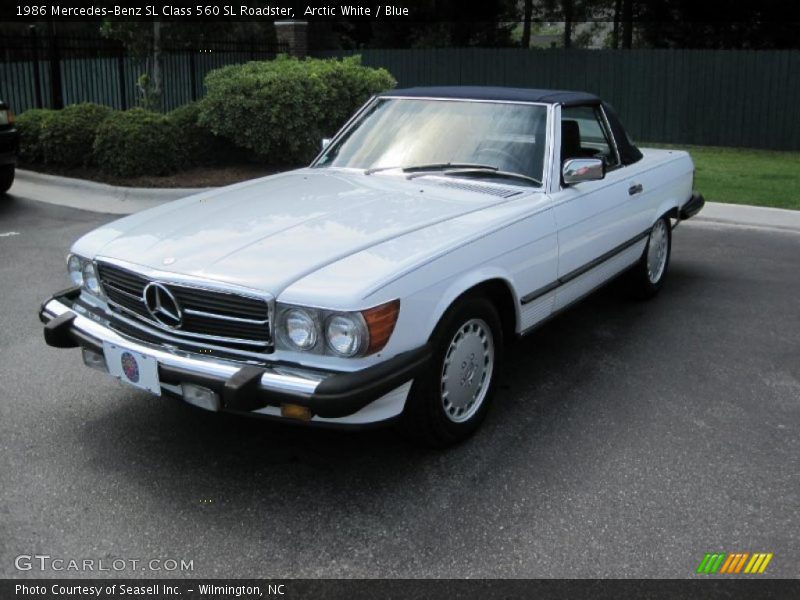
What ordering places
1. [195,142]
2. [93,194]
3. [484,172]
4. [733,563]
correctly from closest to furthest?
1. [733,563]
2. [484,172]
3. [93,194]
4. [195,142]

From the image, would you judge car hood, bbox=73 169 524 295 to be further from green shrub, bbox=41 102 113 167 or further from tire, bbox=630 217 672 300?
green shrub, bbox=41 102 113 167

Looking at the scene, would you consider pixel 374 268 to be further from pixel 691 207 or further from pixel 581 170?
pixel 691 207

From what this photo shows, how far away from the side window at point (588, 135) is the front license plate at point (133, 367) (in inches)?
114

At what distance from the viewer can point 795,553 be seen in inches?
128

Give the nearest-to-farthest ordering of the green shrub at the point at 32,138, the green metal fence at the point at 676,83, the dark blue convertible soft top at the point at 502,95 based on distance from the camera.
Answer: the dark blue convertible soft top at the point at 502,95, the green shrub at the point at 32,138, the green metal fence at the point at 676,83

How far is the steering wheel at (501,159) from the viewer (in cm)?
491

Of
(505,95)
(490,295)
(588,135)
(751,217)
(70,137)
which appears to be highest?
(505,95)

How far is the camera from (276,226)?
404 centimetres

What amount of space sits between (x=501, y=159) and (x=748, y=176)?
32.0 feet

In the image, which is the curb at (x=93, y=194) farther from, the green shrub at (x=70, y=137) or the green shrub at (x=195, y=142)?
the green shrub at (x=195, y=142)

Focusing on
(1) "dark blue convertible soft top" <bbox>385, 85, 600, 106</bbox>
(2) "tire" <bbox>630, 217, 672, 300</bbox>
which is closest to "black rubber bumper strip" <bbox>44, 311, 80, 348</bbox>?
(1) "dark blue convertible soft top" <bbox>385, 85, 600, 106</bbox>

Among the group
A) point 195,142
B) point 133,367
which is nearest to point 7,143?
point 195,142

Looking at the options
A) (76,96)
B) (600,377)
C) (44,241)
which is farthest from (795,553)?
(76,96)

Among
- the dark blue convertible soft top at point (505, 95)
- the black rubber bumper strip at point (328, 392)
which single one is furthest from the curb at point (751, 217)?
the black rubber bumper strip at point (328, 392)
